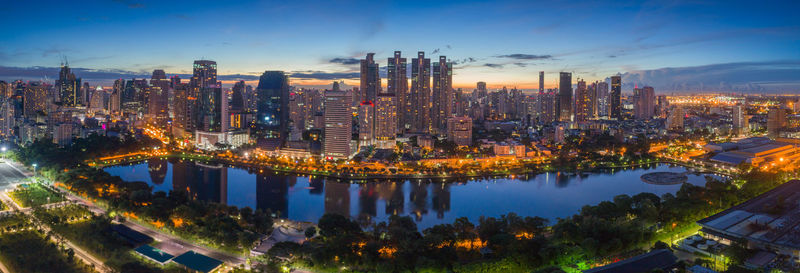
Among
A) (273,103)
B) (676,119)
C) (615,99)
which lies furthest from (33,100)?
(615,99)

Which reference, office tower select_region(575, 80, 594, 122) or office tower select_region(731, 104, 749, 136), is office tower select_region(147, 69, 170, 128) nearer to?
office tower select_region(575, 80, 594, 122)

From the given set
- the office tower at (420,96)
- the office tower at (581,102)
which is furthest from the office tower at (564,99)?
the office tower at (420,96)

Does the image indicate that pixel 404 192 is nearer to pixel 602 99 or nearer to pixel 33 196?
pixel 33 196

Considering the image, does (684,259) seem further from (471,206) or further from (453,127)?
(453,127)

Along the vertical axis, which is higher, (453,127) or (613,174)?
(453,127)

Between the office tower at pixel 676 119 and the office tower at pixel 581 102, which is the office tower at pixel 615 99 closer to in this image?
the office tower at pixel 581 102

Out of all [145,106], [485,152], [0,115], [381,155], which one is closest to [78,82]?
[145,106]

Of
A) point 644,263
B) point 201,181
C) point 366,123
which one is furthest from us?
point 366,123
